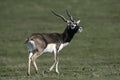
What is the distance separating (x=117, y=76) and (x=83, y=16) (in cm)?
2982

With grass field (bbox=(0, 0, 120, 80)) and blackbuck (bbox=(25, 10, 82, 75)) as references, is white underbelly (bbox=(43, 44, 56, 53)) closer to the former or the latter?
blackbuck (bbox=(25, 10, 82, 75))

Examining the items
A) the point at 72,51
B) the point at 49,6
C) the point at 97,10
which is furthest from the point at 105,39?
the point at 49,6

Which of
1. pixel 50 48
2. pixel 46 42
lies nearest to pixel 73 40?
pixel 50 48

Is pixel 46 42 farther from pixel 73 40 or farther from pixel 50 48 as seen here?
pixel 73 40

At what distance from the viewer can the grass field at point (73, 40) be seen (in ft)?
64.0

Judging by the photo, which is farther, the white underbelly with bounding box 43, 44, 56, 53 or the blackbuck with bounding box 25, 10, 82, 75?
the white underbelly with bounding box 43, 44, 56, 53

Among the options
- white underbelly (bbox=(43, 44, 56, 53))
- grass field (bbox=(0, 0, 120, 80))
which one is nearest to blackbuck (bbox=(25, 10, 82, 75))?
white underbelly (bbox=(43, 44, 56, 53))

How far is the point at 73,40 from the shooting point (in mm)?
33250

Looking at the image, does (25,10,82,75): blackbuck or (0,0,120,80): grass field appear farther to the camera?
(0,0,120,80): grass field

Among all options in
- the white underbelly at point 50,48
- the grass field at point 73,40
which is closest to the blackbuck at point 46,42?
the white underbelly at point 50,48

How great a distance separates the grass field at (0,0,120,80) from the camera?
1952cm

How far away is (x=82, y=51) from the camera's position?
28.8 m

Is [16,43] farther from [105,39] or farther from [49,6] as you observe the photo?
[49,6]

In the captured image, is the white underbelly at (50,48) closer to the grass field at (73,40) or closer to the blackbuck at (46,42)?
the blackbuck at (46,42)
